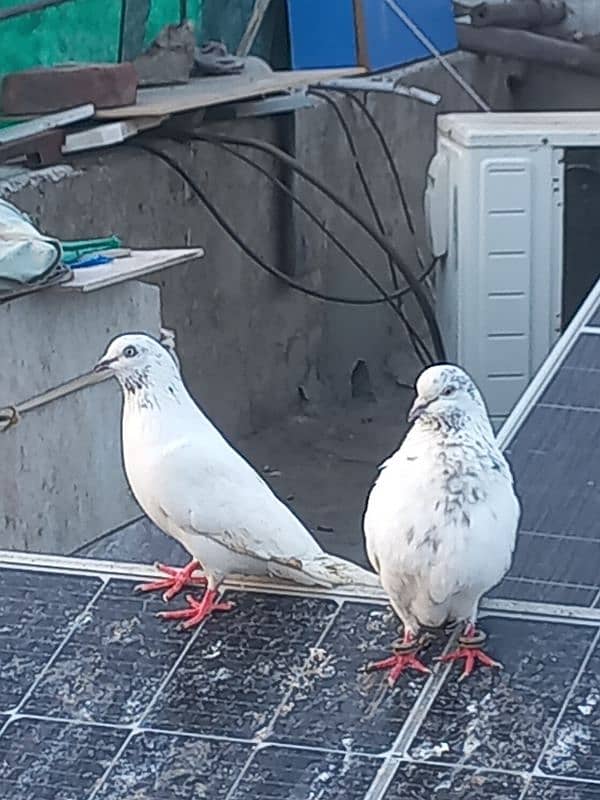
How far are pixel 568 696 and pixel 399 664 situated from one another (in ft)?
1.04

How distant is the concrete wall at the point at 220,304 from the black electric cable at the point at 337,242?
85 mm

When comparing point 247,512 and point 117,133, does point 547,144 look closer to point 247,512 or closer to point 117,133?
point 117,133

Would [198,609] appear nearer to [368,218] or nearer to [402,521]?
[402,521]

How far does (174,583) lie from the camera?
3689 millimetres

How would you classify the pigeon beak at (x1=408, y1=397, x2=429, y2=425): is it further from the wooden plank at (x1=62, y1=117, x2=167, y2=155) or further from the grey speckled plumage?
the wooden plank at (x1=62, y1=117, x2=167, y2=155)

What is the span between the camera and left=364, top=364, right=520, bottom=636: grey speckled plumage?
3277 mm

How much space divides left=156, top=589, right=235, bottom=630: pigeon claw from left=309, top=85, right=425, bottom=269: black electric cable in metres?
6.16

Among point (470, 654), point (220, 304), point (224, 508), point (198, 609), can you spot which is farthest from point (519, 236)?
point (470, 654)

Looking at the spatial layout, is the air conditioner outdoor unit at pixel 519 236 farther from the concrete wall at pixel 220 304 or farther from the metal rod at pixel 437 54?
the metal rod at pixel 437 54

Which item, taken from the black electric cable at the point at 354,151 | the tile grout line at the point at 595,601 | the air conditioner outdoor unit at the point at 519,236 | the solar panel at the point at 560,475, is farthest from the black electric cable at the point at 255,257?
the tile grout line at the point at 595,601

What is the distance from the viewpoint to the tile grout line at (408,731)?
113 inches

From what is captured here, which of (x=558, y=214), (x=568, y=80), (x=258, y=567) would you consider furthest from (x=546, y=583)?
(x=568, y=80)

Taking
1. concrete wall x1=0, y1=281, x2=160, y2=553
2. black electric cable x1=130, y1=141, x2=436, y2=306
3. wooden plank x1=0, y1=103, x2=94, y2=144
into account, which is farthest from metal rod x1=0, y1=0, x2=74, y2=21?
concrete wall x1=0, y1=281, x2=160, y2=553

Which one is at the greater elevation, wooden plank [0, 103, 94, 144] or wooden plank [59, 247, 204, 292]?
wooden plank [0, 103, 94, 144]
